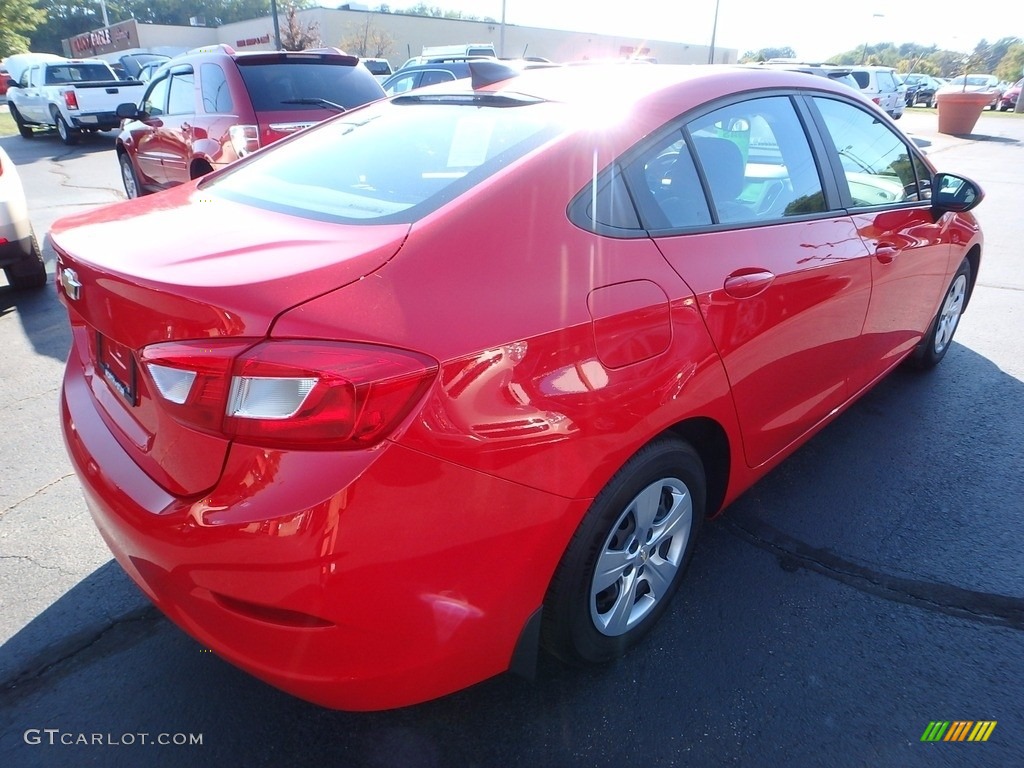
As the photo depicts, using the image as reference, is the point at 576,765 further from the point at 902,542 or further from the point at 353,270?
the point at 902,542

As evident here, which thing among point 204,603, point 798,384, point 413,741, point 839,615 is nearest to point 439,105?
point 798,384

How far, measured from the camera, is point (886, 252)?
3117 millimetres


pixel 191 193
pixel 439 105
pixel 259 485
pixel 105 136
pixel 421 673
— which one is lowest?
pixel 105 136

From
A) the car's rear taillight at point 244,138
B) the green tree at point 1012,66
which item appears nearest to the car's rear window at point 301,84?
the car's rear taillight at point 244,138

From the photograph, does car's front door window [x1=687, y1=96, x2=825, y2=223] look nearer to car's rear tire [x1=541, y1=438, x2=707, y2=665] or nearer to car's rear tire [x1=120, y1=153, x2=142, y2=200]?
car's rear tire [x1=541, y1=438, x2=707, y2=665]

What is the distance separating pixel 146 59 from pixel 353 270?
39038 millimetres

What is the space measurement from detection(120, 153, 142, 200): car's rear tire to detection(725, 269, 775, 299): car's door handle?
8.54 meters

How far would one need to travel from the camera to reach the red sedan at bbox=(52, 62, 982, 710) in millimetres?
1530

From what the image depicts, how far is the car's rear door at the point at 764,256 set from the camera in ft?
7.12

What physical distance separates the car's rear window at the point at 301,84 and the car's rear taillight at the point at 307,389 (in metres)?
Answer: 5.64

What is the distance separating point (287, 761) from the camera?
196cm

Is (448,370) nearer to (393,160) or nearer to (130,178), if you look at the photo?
(393,160)

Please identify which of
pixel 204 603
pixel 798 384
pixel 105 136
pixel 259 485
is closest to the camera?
pixel 259 485

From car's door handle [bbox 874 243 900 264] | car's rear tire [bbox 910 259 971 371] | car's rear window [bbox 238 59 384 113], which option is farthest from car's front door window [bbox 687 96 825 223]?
car's rear window [bbox 238 59 384 113]
